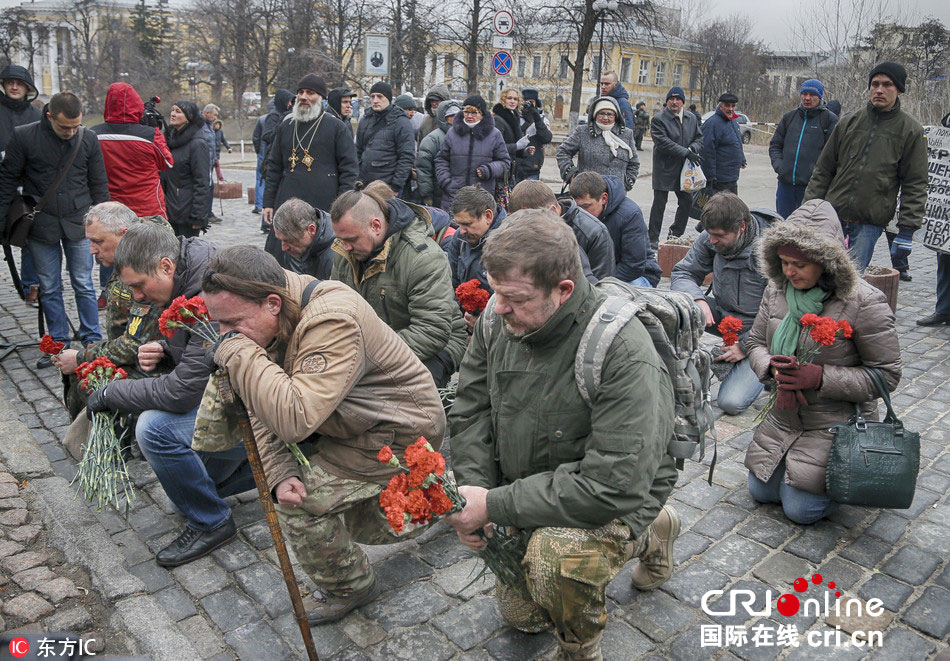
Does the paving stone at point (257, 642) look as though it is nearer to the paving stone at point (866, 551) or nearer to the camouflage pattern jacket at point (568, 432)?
the camouflage pattern jacket at point (568, 432)

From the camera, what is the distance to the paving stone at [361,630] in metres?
3.34

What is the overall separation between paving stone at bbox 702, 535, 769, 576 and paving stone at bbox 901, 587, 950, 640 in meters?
0.68

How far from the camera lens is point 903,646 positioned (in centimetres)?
325

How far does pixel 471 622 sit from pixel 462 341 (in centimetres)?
189

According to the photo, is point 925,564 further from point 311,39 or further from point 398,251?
point 311,39

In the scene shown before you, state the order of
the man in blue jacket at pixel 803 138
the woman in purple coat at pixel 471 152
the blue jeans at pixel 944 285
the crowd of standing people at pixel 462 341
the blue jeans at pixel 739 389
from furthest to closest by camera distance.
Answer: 1. the man in blue jacket at pixel 803 138
2. the woman in purple coat at pixel 471 152
3. the blue jeans at pixel 944 285
4. the blue jeans at pixel 739 389
5. the crowd of standing people at pixel 462 341

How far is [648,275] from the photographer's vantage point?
6387 millimetres

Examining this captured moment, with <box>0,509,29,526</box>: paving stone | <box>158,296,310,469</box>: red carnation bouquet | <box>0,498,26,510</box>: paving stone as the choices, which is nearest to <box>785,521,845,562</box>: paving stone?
<box>158,296,310,469</box>: red carnation bouquet

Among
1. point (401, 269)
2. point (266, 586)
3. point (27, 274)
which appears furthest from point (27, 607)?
point (27, 274)

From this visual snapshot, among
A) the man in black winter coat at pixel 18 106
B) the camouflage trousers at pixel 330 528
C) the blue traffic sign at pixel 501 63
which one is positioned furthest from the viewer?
the blue traffic sign at pixel 501 63

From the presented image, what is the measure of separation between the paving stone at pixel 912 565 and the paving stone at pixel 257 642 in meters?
2.82

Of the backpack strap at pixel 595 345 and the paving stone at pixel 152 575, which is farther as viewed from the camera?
the paving stone at pixel 152 575

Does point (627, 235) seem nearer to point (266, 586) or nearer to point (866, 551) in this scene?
point (866, 551)

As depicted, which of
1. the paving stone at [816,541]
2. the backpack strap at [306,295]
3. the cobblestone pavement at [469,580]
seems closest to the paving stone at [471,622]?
the cobblestone pavement at [469,580]
